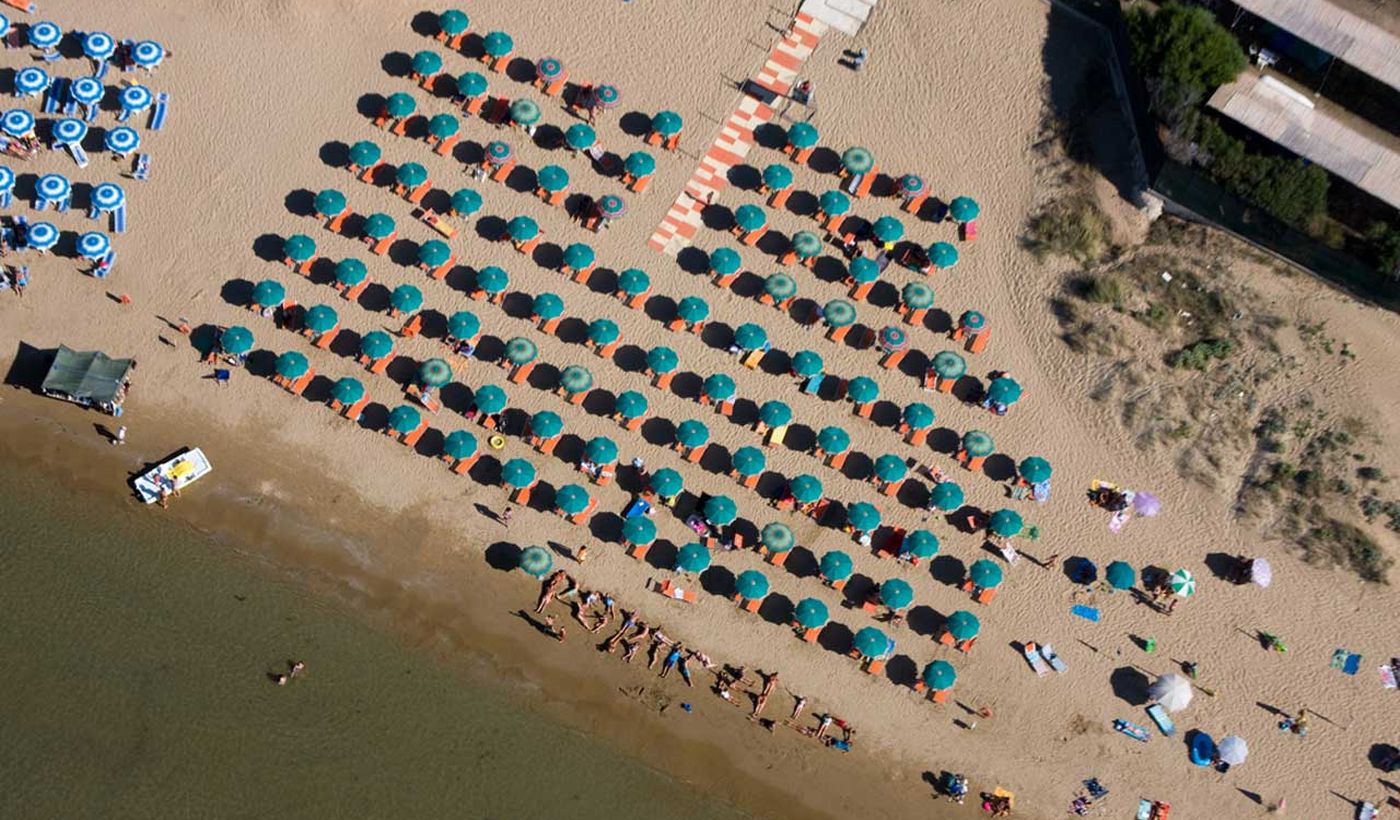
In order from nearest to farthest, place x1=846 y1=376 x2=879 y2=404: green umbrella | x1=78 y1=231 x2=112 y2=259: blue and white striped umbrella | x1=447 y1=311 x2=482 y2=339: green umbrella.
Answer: x1=447 y1=311 x2=482 y2=339: green umbrella, x1=78 y1=231 x2=112 y2=259: blue and white striped umbrella, x1=846 y1=376 x2=879 y2=404: green umbrella

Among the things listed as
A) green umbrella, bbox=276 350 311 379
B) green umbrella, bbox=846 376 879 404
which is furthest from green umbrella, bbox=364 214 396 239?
green umbrella, bbox=846 376 879 404

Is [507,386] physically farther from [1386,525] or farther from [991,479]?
[1386,525]

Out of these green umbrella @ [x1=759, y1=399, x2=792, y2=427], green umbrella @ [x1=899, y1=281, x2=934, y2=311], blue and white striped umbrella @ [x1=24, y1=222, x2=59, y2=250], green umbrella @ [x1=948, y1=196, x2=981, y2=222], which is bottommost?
blue and white striped umbrella @ [x1=24, y1=222, x2=59, y2=250]

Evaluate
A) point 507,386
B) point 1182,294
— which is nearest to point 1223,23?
point 1182,294

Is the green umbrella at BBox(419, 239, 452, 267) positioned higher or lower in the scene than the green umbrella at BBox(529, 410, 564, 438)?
higher

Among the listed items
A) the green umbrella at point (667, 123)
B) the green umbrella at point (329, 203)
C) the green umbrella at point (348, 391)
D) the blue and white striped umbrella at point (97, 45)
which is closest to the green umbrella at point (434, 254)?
the green umbrella at point (329, 203)

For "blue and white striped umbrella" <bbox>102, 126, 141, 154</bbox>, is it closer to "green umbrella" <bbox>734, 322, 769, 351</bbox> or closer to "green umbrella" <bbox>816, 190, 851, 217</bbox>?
"green umbrella" <bbox>734, 322, 769, 351</bbox>
